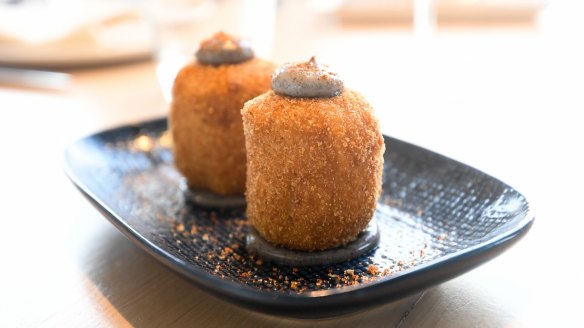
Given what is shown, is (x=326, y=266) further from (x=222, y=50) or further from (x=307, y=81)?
(x=222, y=50)

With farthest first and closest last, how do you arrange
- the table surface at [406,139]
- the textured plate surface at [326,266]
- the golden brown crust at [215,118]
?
the golden brown crust at [215,118]
the table surface at [406,139]
the textured plate surface at [326,266]

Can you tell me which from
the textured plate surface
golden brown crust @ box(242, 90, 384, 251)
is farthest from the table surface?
golden brown crust @ box(242, 90, 384, 251)

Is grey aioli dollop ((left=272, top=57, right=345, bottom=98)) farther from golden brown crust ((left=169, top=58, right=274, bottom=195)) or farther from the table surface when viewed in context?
the table surface

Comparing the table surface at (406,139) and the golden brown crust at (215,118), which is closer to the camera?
the table surface at (406,139)

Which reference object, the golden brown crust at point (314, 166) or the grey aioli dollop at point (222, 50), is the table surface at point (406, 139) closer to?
the golden brown crust at point (314, 166)

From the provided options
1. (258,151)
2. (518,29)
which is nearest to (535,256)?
(258,151)

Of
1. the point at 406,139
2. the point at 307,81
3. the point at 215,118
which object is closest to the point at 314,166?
the point at 307,81

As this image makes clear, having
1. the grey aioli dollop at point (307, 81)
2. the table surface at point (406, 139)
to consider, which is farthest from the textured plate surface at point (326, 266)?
the grey aioli dollop at point (307, 81)

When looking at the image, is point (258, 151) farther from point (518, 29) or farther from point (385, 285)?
point (518, 29)

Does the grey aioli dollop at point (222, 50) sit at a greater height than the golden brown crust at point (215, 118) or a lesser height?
greater
